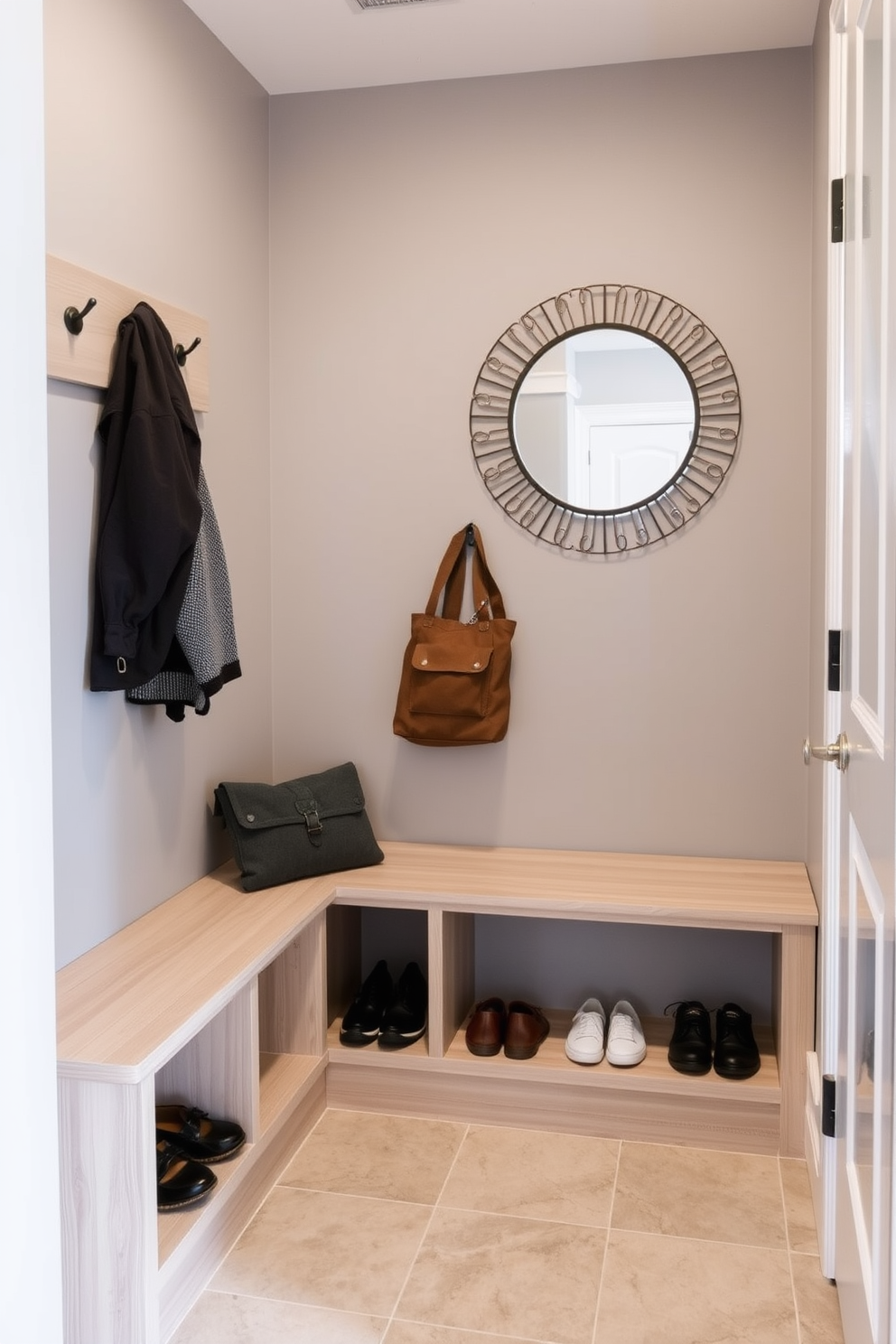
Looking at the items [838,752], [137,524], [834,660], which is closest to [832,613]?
[834,660]

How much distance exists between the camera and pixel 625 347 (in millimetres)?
2824

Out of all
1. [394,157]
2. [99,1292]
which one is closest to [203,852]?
[99,1292]

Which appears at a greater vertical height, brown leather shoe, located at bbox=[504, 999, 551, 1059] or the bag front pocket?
the bag front pocket

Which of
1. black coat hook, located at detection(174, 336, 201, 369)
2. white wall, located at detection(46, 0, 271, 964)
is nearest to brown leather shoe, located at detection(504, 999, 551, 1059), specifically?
white wall, located at detection(46, 0, 271, 964)

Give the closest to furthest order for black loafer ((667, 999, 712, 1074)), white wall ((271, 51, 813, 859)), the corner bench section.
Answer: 1. the corner bench section
2. black loafer ((667, 999, 712, 1074))
3. white wall ((271, 51, 813, 859))

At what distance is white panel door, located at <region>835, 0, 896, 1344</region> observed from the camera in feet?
4.45

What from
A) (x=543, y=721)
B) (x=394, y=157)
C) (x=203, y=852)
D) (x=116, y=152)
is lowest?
(x=203, y=852)

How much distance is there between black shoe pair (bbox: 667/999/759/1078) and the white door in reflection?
124 cm

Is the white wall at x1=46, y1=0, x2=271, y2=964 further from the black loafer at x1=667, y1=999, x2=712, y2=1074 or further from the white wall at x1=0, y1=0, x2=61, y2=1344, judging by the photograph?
the black loafer at x1=667, y1=999, x2=712, y2=1074

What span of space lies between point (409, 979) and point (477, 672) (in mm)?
774

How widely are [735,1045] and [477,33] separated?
2.36m

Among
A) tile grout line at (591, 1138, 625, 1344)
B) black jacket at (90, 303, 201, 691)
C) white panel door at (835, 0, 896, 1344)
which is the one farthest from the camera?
black jacket at (90, 303, 201, 691)

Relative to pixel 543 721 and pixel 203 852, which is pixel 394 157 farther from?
pixel 203 852

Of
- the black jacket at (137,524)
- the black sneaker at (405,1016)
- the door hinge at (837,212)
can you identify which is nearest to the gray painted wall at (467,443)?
the black sneaker at (405,1016)
